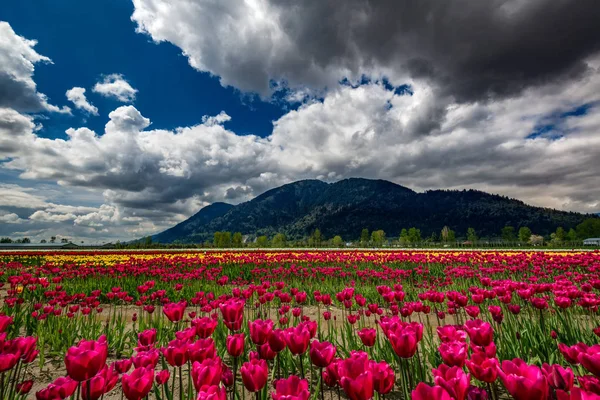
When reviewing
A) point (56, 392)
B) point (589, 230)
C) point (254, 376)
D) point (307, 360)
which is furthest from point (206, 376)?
A: point (589, 230)

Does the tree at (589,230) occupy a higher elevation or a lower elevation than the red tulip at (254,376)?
higher

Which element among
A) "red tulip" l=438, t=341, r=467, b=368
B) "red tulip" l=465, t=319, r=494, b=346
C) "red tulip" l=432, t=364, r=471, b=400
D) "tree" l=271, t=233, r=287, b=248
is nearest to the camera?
"red tulip" l=432, t=364, r=471, b=400

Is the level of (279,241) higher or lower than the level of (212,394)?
higher

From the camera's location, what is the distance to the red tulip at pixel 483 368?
6.67ft

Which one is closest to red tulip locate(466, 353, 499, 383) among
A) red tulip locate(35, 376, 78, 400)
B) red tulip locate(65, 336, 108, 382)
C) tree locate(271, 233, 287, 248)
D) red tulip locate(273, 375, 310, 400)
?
red tulip locate(273, 375, 310, 400)

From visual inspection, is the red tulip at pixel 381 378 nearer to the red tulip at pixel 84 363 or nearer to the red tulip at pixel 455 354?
the red tulip at pixel 455 354

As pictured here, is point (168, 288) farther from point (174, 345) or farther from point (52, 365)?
point (174, 345)

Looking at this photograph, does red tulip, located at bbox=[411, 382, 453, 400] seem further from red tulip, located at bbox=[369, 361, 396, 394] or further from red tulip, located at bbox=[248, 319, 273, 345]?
red tulip, located at bbox=[248, 319, 273, 345]

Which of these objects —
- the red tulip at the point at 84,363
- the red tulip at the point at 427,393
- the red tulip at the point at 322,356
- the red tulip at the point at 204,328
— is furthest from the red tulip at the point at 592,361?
the red tulip at the point at 84,363

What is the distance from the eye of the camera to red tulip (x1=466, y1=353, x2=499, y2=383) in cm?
203

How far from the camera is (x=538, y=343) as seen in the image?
446 cm

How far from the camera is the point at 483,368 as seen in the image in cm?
209

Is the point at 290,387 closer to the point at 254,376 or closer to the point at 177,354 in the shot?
the point at 254,376

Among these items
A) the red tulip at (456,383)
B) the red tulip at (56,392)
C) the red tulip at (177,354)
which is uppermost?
the red tulip at (456,383)
